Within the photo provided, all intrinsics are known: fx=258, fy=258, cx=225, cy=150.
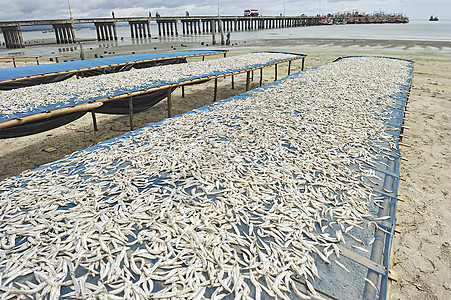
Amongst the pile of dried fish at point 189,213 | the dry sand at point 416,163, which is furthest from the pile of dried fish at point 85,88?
the pile of dried fish at point 189,213

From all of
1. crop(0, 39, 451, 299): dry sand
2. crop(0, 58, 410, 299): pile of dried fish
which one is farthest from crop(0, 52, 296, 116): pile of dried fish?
crop(0, 58, 410, 299): pile of dried fish

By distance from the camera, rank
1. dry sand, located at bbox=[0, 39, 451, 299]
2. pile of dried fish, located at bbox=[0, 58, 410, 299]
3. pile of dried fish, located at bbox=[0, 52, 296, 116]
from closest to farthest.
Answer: pile of dried fish, located at bbox=[0, 58, 410, 299] → dry sand, located at bbox=[0, 39, 451, 299] → pile of dried fish, located at bbox=[0, 52, 296, 116]

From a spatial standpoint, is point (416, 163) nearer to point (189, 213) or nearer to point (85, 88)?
point (189, 213)

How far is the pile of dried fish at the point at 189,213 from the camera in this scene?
1909 millimetres

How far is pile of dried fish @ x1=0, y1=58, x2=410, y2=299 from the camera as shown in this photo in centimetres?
191

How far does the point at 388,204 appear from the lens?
113 inches

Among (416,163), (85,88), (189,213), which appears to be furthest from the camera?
(85,88)

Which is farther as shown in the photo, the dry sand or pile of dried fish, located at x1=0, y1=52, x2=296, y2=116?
pile of dried fish, located at x1=0, y1=52, x2=296, y2=116

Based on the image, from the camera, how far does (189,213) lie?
2545 millimetres

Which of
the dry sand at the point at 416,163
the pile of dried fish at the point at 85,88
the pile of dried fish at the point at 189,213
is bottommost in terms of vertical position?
the dry sand at the point at 416,163

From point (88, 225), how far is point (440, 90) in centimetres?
1484

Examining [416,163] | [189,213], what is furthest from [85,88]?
[416,163]

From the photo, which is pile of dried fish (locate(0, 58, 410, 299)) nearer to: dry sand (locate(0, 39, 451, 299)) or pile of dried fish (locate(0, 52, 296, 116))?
dry sand (locate(0, 39, 451, 299))

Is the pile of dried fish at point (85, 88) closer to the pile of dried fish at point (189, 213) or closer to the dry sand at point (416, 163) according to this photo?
the dry sand at point (416, 163)
